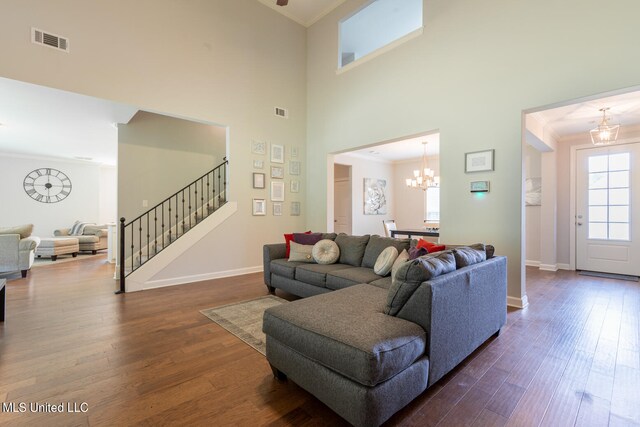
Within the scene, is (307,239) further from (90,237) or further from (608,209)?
(90,237)

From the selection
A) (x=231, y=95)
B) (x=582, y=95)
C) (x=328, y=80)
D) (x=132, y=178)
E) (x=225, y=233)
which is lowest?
(x=225, y=233)

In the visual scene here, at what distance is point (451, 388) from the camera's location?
6.30 ft

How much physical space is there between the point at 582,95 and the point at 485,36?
4.66 ft

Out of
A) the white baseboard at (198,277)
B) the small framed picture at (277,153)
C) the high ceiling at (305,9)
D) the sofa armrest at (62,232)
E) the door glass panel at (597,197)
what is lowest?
the white baseboard at (198,277)

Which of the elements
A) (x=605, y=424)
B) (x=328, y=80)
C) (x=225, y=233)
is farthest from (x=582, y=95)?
(x=225, y=233)

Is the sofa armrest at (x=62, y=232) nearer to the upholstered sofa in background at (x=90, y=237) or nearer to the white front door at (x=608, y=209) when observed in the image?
the upholstered sofa in background at (x=90, y=237)

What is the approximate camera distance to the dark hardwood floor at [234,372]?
1.66m

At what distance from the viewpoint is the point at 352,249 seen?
382 cm

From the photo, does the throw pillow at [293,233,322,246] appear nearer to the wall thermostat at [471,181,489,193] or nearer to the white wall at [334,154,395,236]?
the wall thermostat at [471,181,489,193]

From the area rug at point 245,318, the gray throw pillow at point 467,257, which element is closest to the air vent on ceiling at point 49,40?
the area rug at point 245,318

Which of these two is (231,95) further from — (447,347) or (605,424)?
(605,424)

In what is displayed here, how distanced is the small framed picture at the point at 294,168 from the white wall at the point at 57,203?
25.7 feet

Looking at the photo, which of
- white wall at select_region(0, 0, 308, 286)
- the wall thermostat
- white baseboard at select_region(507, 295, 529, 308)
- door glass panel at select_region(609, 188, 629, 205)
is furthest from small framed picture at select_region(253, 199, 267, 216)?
door glass panel at select_region(609, 188, 629, 205)

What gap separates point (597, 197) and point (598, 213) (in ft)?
1.00
